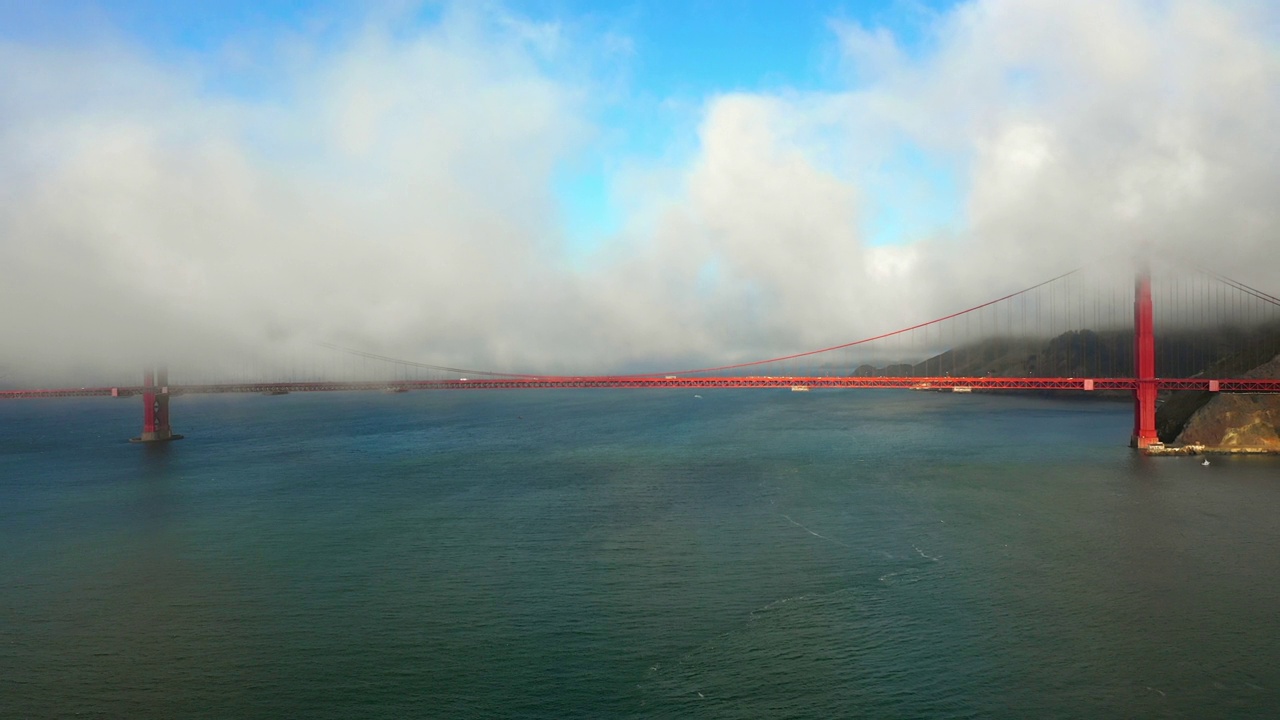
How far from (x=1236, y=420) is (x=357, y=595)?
53.7 meters

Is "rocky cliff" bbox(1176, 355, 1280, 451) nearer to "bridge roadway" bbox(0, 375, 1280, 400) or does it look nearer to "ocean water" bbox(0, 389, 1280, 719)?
"bridge roadway" bbox(0, 375, 1280, 400)

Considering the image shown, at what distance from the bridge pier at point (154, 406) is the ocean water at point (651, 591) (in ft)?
80.4

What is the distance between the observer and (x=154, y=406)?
239 feet

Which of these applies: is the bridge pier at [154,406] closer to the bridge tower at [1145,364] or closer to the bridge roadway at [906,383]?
the bridge roadway at [906,383]

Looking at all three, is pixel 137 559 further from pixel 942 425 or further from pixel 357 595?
pixel 942 425

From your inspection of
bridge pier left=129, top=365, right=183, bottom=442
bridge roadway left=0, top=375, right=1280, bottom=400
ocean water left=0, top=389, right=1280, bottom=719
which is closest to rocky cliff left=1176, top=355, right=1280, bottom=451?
bridge roadway left=0, top=375, right=1280, bottom=400

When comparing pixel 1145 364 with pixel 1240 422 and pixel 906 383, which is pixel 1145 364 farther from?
pixel 906 383

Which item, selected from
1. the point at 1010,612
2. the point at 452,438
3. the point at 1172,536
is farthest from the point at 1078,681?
the point at 452,438

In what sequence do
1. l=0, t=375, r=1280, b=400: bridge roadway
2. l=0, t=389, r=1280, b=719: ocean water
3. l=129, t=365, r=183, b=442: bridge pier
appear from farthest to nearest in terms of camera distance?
l=129, t=365, r=183, b=442: bridge pier < l=0, t=375, r=1280, b=400: bridge roadway < l=0, t=389, r=1280, b=719: ocean water

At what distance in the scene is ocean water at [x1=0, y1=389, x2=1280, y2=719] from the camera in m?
16.7

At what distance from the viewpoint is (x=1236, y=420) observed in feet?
160

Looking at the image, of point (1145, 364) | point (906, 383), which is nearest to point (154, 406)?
point (906, 383)

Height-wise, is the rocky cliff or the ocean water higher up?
the rocky cliff

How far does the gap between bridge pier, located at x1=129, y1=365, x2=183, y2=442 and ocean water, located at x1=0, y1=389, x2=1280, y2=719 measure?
2451cm
